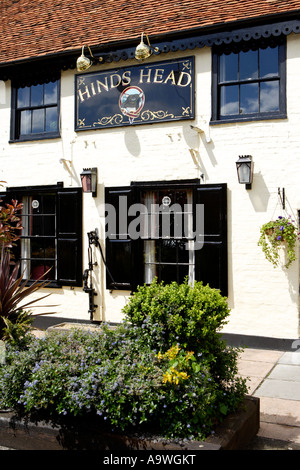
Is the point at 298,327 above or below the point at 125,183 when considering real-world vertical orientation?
below

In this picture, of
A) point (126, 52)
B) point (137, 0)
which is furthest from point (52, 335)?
point (137, 0)

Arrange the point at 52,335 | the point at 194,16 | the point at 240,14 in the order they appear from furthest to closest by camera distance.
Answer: the point at 194,16 → the point at 240,14 → the point at 52,335

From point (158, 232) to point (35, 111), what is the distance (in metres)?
3.56

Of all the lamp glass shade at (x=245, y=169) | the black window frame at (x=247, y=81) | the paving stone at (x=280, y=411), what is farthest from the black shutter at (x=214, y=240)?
the paving stone at (x=280, y=411)

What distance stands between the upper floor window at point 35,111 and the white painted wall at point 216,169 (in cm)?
27

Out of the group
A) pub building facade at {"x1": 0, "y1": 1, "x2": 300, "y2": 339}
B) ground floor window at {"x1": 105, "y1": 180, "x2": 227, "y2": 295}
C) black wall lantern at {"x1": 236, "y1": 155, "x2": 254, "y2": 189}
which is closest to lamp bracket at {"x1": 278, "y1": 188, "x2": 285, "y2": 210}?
pub building facade at {"x1": 0, "y1": 1, "x2": 300, "y2": 339}

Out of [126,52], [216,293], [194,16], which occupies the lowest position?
[216,293]

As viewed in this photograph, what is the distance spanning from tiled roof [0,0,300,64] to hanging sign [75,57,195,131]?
1.77 feet

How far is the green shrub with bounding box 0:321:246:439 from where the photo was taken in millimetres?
3373

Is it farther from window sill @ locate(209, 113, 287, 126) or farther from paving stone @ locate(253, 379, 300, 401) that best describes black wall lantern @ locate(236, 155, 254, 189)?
paving stone @ locate(253, 379, 300, 401)

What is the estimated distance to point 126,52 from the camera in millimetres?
7984

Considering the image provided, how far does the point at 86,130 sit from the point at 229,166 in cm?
275
